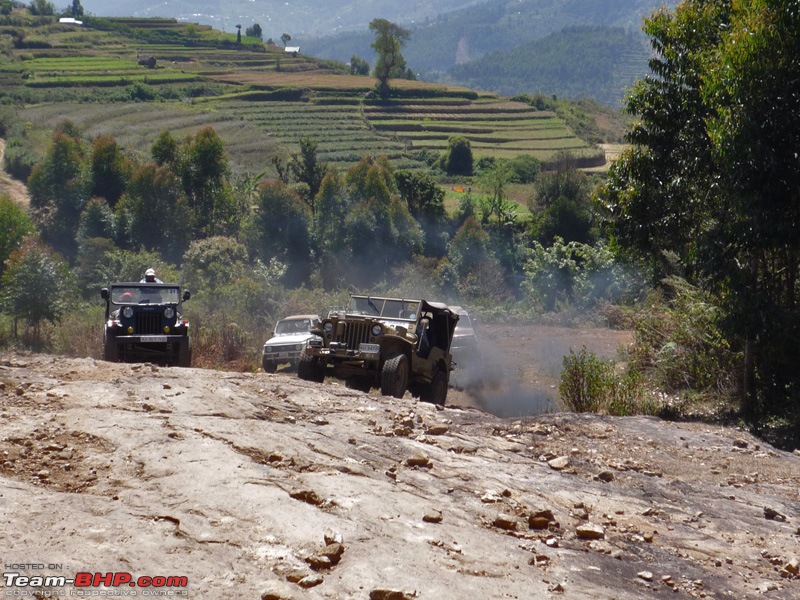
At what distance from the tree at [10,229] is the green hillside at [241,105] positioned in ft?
54.3

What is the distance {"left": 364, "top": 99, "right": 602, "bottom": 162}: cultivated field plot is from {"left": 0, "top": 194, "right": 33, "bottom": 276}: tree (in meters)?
35.8

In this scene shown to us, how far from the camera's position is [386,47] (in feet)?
262

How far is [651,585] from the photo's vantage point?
263 inches

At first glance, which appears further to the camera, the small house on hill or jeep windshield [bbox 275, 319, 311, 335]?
the small house on hill

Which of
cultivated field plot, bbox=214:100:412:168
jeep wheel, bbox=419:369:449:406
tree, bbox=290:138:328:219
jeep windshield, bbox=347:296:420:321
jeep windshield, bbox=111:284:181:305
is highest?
cultivated field plot, bbox=214:100:412:168

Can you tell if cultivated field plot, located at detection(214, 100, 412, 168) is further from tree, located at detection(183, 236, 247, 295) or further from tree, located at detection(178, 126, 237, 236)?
tree, located at detection(183, 236, 247, 295)

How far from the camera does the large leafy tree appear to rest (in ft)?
41.3

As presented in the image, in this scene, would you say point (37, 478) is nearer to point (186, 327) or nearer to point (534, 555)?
point (534, 555)

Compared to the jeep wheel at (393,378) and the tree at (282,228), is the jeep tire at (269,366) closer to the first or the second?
the jeep wheel at (393,378)

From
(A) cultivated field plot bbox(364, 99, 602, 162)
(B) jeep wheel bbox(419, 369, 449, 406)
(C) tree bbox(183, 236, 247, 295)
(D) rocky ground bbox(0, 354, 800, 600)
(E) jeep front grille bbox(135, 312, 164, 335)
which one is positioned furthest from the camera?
(A) cultivated field plot bbox(364, 99, 602, 162)

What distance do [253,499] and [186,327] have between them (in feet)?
31.5

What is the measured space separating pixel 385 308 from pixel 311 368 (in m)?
1.65

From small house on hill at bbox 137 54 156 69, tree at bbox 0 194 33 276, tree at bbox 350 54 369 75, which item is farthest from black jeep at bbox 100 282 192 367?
tree at bbox 350 54 369 75

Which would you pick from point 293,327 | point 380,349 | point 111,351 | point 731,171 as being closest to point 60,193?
point 293,327
